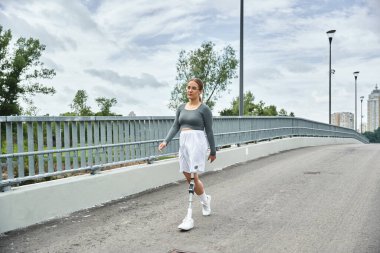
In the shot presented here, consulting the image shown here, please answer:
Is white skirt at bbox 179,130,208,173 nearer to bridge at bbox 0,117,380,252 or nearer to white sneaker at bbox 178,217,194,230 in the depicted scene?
white sneaker at bbox 178,217,194,230

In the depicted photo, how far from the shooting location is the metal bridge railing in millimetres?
5383

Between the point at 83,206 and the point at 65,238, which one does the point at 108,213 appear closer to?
the point at 83,206

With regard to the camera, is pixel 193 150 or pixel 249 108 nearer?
pixel 193 150

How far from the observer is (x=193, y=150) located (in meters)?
5.11

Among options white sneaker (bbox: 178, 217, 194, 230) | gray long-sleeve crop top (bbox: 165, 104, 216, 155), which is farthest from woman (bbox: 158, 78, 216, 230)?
white sneaker (bbox: 178, 217, 194, 230)

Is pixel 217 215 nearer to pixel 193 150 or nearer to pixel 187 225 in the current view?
pixel 187 225

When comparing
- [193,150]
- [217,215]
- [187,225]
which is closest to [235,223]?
[217,215]

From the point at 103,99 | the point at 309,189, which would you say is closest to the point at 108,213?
the point at 309,189

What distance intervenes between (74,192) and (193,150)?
225cm

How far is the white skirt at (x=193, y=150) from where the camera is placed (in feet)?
16.8

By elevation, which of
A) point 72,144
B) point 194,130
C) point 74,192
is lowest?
point 74,192

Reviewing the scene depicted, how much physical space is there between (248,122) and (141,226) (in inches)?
372

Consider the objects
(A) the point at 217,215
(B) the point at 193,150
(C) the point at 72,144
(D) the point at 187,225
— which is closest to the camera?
(D) the point at 187,225

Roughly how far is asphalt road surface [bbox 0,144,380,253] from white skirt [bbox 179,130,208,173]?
80cm
